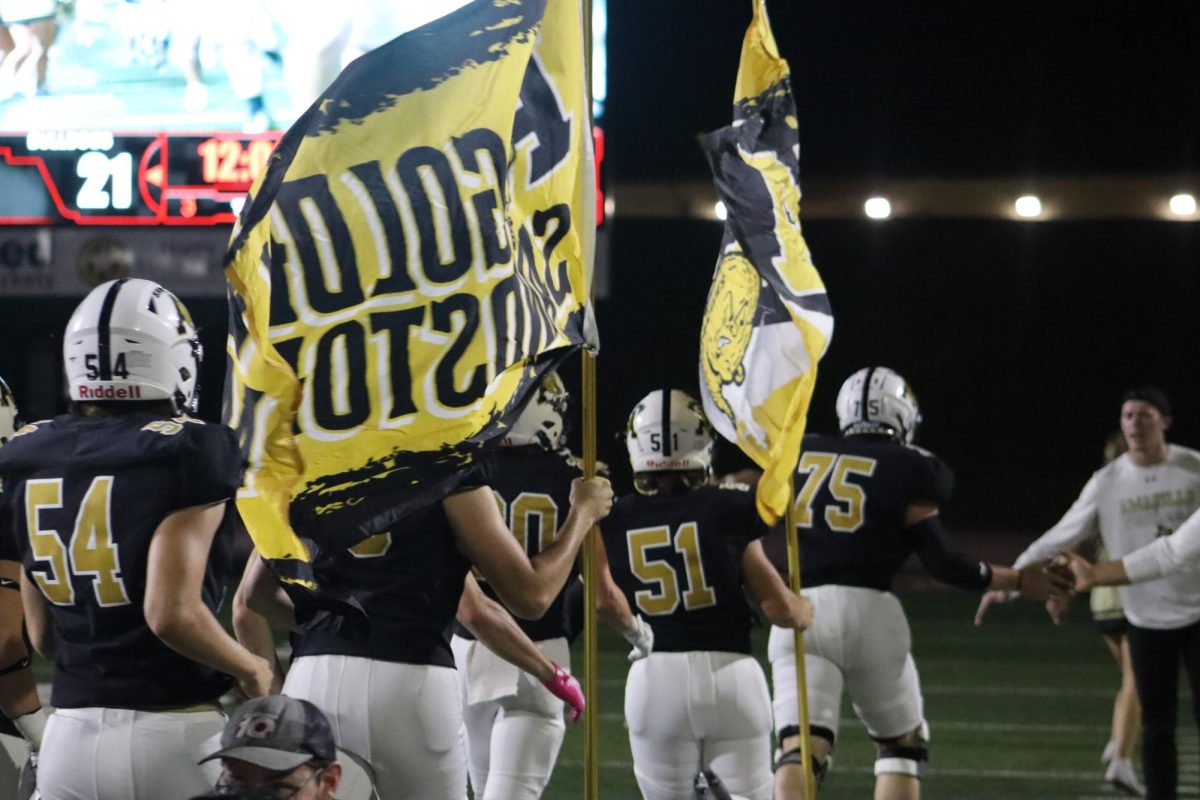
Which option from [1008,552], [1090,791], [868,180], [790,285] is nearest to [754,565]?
[790,285]

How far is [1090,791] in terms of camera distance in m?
8.42

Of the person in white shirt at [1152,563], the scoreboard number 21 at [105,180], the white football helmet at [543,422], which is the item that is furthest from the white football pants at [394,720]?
the scoreboard number 21 at [105,180]

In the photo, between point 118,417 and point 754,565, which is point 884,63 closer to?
point 754,565

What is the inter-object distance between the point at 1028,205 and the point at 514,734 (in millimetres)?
20312

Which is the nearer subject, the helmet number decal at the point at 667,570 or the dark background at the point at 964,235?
the helmet number decal at the point at 667,570

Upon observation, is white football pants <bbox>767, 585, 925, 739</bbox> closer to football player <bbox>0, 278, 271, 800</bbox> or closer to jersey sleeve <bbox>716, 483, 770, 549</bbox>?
jersey sleeve <bbox>716, 483, 770, 549</bbox>

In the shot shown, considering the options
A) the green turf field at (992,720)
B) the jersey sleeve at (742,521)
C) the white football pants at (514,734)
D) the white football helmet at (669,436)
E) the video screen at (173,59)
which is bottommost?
the green turf field at (992,720)

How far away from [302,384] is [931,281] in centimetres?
2323

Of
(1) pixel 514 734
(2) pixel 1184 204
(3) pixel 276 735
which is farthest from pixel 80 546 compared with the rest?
(2) pixel 1184 204

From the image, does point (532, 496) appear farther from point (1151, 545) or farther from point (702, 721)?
point (1151, 545)

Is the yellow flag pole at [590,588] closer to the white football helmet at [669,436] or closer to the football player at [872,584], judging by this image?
the white football helmet at [669,436]

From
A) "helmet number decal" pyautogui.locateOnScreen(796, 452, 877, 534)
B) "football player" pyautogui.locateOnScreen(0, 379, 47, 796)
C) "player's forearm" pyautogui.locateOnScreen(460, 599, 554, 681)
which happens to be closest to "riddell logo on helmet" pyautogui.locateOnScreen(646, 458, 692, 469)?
"helmet number decal" pyautogui.locateOnScreen(796, 452, 877, 534)

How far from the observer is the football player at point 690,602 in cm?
580

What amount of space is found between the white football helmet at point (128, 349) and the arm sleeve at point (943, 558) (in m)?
3.60
